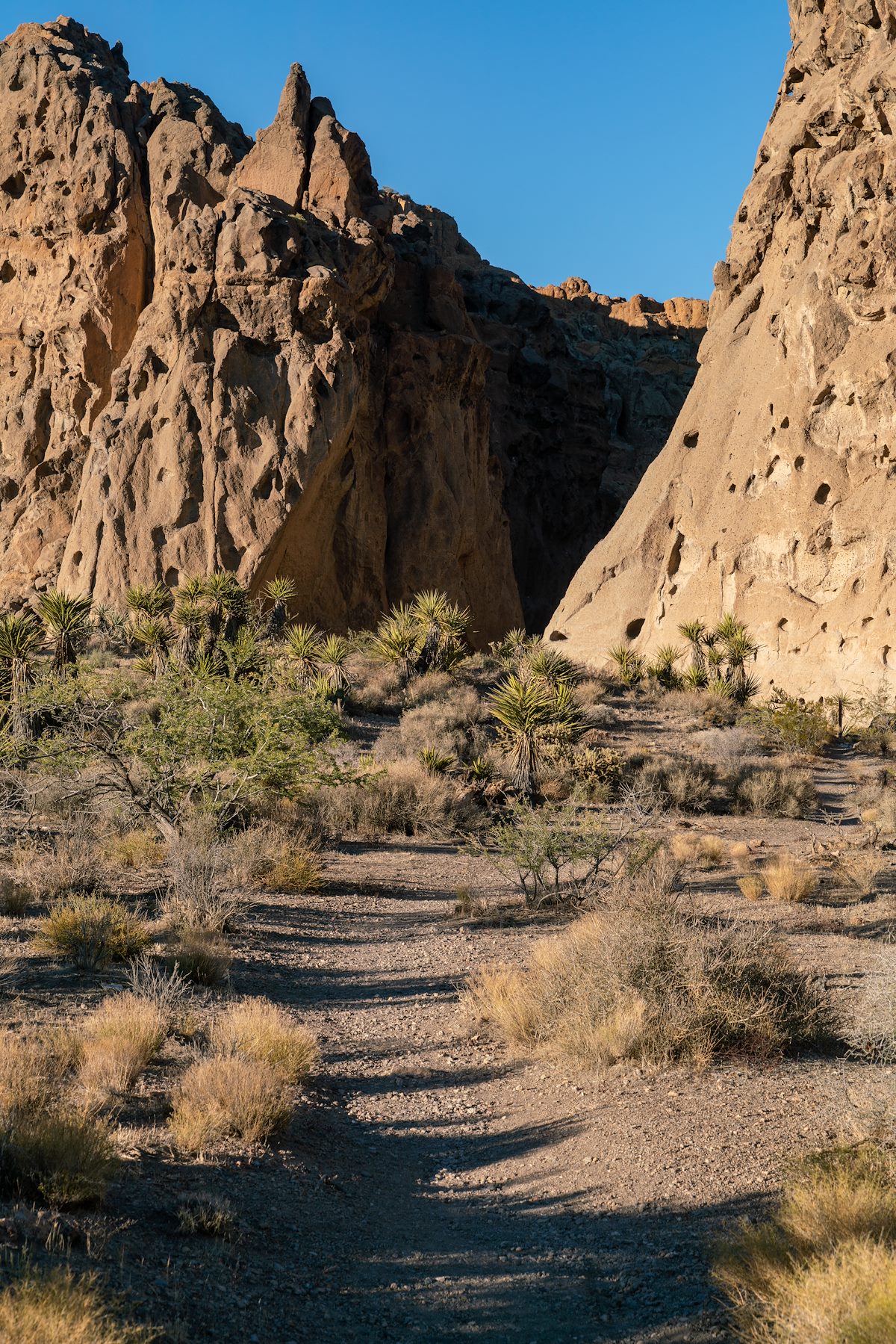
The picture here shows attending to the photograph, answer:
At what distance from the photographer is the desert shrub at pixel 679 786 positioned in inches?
715

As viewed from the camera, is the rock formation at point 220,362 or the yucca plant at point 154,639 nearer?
the yucca plant at point 154,639

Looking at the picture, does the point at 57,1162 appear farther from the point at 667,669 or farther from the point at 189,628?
the point at 667,669

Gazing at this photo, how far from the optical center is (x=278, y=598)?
99.5 ft

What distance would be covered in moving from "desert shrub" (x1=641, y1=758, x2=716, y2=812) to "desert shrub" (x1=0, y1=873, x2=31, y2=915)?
1038 centimetres

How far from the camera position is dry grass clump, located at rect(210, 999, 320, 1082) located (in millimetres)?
6238

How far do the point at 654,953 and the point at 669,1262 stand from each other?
2.65 meters

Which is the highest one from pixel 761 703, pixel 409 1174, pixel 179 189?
pixel 179 189

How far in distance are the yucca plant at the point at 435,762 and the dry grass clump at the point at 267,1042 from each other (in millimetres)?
10707

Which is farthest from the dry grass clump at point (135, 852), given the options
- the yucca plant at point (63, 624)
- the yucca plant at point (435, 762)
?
the yucca plant at point (63, 624)

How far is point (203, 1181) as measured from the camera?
16.2ft

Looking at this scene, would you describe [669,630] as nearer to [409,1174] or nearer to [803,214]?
[803,214]

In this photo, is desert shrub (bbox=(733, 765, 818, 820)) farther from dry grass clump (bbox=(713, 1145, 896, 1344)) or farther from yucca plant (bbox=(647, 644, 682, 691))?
dry grass clump (bbox=(713, 1145, 896, 1344))

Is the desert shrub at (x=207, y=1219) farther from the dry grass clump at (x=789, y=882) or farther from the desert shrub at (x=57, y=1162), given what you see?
the dry grass clump at (x=789, y=882)

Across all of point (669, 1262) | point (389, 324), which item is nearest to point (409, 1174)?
point (669, 1262)
